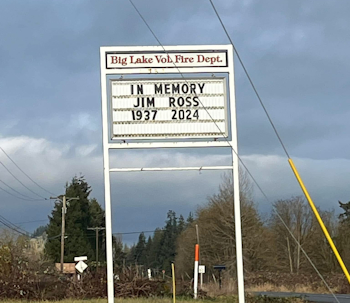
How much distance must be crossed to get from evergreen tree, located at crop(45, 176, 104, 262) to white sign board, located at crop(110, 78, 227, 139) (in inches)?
2206

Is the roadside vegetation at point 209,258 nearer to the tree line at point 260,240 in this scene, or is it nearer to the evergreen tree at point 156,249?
the tree line at point 260,240

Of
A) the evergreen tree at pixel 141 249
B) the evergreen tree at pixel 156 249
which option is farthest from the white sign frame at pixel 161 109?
the evergreen tree at pixel 141 249

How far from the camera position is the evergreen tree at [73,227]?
6794 centimetres

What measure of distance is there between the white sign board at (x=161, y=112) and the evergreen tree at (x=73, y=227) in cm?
5603

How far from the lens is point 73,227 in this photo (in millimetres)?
70875

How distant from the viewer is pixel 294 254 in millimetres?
57688

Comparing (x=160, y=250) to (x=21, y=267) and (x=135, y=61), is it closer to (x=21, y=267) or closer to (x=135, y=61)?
(x=21, y=267)

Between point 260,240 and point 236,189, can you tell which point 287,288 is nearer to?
Result: point 260,240

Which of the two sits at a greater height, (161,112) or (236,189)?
(161,112)

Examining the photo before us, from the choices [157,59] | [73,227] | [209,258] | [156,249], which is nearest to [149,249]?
[156,249]

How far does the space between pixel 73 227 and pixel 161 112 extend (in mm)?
60144

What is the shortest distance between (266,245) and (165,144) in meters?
39.8

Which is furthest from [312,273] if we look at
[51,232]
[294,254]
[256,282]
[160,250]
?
[160,250]

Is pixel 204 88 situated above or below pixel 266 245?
above
